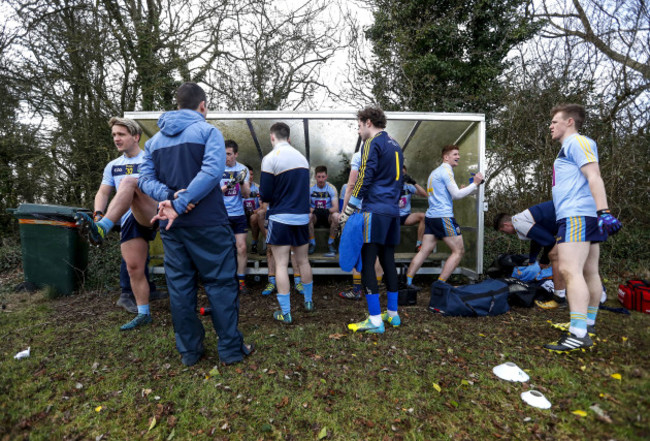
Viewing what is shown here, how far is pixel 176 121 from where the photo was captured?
2.42 m

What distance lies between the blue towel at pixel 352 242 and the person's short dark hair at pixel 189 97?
1.66m

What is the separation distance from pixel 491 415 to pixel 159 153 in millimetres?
2862

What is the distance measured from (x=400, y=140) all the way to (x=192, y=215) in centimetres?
436

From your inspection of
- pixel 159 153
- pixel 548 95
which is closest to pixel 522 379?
pixel 159 153

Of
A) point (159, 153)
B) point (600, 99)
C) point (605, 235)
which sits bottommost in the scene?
point (605, 235)

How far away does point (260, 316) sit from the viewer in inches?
152

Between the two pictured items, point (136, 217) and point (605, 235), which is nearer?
point (605, 235)

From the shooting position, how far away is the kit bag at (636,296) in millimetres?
4047

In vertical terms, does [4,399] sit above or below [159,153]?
below

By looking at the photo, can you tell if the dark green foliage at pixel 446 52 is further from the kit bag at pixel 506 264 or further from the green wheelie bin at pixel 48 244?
the green wheelie bin at pixel 48 244

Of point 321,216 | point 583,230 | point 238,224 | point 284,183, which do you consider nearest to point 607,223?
point 583,230

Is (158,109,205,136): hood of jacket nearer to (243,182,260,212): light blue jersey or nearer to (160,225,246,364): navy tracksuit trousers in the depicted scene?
(160,225,246,364): navy tracksuit trousers

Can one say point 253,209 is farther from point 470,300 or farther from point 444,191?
point 470,300

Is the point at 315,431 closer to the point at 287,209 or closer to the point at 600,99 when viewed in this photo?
the point at 287,209
